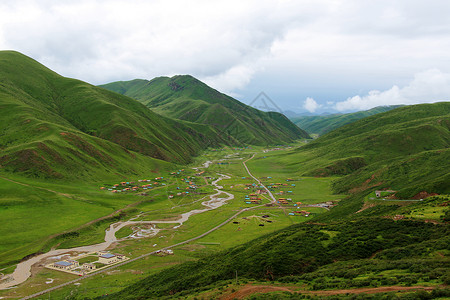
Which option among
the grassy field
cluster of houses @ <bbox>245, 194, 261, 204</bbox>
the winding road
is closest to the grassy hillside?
the grassy field

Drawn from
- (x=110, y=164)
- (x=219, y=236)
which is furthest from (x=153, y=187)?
(x=219, y=236)

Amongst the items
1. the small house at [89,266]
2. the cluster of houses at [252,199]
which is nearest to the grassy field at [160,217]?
the cluster of houses at [252,199]

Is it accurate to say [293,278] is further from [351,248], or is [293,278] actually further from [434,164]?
[434,164]

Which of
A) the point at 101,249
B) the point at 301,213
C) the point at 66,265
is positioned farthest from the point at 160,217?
the point at 301,213

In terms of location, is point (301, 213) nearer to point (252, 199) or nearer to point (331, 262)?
point (252, 199)

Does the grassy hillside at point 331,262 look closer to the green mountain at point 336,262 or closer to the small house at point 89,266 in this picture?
the green mountain at point 336,262

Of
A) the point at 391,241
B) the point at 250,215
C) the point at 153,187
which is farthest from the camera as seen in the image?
the point at 153,187

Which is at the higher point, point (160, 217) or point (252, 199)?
point (160, 217)

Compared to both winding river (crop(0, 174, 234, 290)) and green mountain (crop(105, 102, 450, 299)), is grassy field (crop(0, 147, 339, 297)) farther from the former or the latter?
green mountain (crop(105, 102, 450, 299))
